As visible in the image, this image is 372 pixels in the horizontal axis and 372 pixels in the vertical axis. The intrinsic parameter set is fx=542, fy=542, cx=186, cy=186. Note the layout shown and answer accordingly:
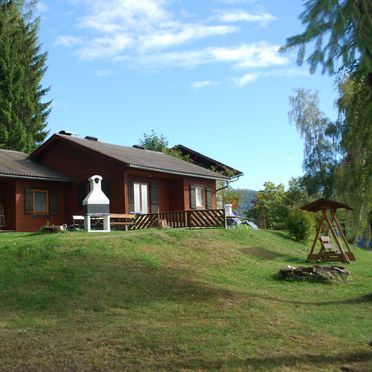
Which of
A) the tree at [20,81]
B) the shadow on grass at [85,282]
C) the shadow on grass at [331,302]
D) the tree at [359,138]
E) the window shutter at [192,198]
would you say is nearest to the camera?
the shadow on grass at [85,282]

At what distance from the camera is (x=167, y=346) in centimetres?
731

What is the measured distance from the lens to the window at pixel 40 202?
26.3 m

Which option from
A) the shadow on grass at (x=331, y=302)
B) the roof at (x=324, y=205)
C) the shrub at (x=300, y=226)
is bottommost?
the shadow on grass at (x=331, y=302)

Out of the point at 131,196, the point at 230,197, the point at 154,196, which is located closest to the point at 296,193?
the point at 230,197

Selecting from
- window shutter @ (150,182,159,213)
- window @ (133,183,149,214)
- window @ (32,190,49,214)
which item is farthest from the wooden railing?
window @ (32,190,49,214)

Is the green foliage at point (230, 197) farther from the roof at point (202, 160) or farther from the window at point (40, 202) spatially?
the window at point (40, 202)

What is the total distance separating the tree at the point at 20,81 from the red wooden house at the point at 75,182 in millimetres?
9426

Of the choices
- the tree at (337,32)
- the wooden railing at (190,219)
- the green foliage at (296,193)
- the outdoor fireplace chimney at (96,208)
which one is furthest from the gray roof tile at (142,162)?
the tree at (337,32)

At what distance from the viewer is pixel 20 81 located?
40500mm

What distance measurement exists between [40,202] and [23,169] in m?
1.83

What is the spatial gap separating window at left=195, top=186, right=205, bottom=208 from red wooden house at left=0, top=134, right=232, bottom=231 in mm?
203

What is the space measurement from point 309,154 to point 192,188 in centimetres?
1564

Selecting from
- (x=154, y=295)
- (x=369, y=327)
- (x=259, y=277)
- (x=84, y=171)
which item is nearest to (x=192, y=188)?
(x=84, y=171)

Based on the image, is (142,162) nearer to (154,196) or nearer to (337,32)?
(154,196)
